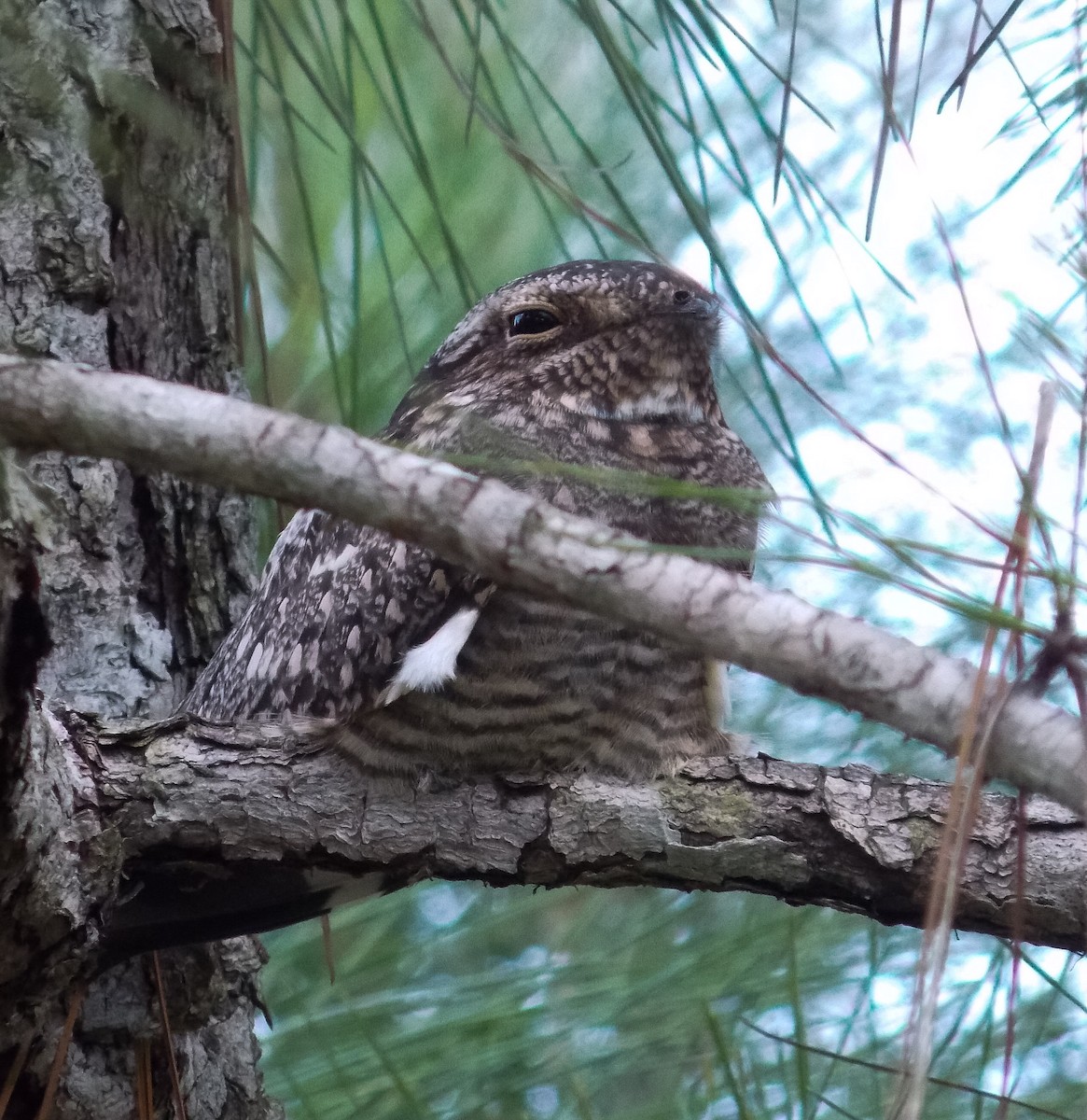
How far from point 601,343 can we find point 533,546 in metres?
1.07

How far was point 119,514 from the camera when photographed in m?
1.67

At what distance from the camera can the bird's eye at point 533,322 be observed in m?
1.73

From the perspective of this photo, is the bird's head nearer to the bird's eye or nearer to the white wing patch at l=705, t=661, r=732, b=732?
the bird's eye

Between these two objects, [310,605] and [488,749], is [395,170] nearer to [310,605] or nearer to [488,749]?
[310,605]

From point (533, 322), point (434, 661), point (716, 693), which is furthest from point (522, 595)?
point (533, 322)

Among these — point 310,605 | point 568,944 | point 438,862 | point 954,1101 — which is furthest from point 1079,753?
point 568,944

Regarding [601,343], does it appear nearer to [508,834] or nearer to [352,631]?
[352,631]

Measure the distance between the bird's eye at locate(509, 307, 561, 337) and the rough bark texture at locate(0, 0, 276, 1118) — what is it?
389 millimetres

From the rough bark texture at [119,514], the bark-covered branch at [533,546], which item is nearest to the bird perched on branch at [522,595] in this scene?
the rough bark texture at [119,514]

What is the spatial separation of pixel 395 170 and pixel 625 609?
1.62m

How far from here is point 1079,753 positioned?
61cm

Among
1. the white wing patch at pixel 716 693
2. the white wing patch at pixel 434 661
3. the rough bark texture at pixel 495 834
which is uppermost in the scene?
the white wing patch at pixel 434 661

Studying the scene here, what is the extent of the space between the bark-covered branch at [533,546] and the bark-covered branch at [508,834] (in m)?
0.59

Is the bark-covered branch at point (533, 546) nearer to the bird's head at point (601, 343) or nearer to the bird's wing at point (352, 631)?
the bird's wing at point (352, 631)
